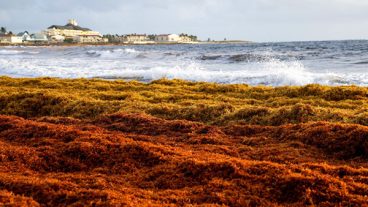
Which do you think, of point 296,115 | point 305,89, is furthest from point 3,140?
point 305,89

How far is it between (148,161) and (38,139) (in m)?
2.32

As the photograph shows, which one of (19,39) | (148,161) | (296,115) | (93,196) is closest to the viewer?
(93,196)

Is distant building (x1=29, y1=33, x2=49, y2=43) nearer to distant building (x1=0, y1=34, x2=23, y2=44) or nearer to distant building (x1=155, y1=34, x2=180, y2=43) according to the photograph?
distant building (x1=0, y1=34, x2=23, y2=44)

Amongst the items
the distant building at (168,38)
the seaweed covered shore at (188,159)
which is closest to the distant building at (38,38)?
the distant building at (168,38)

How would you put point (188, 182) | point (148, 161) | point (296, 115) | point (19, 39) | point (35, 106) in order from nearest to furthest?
1. point (188, 182)
2. point (148, 161)
3. point (296, 115)
4. point (35, 106)
5. point (19, 39)

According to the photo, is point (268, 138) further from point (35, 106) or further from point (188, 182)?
point (35, 106)

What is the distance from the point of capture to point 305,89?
1276 centimetres

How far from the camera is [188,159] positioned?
5.39 meters

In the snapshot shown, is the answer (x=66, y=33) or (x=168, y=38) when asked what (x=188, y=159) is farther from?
(x=66, y=33)

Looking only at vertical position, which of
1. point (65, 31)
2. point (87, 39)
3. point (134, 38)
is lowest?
point (87, 39)

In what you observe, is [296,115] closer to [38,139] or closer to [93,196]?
[38,139]

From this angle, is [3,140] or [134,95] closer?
[3,140]

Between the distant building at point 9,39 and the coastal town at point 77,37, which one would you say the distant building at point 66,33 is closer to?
the coastal town at point 77,37

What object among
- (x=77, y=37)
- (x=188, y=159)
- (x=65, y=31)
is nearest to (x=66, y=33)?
(x=65, y=31)
